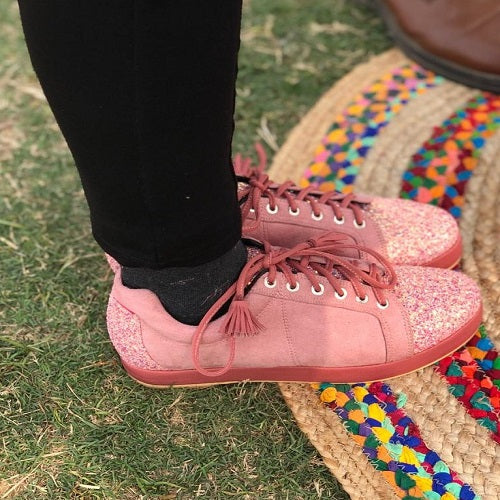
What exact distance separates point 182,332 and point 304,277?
0.46 feet

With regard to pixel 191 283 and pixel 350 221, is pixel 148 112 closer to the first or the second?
pixel 191 283

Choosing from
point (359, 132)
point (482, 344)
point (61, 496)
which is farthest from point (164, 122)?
point (359, 132)

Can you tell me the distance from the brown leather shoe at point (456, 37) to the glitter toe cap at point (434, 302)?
507 millimetres

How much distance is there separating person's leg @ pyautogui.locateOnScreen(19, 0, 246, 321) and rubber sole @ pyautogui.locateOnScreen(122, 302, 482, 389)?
174mm

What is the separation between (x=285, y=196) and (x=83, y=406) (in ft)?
1.11

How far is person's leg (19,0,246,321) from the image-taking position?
1.57ft

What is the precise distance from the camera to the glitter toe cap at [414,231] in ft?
2.78

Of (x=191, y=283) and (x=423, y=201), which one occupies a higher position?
(x=191, y=283)

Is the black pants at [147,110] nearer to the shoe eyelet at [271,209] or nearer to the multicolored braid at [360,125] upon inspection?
the shoe eyelet at [271,209]

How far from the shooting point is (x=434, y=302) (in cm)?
76

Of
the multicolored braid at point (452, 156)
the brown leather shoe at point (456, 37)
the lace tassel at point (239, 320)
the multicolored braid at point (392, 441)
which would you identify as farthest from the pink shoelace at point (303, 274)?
the brown leather shoe at point (456, 37)

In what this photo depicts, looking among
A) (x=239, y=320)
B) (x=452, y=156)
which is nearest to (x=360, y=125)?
(x=452, y=156)

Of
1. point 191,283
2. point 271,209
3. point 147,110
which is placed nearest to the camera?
point 147,110

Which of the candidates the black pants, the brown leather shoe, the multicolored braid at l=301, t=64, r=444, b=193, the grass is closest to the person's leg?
the black pants
